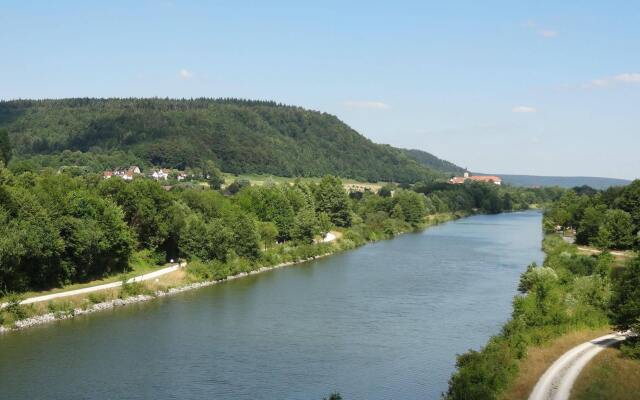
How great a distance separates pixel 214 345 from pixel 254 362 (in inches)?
123

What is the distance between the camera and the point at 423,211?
3551 inches

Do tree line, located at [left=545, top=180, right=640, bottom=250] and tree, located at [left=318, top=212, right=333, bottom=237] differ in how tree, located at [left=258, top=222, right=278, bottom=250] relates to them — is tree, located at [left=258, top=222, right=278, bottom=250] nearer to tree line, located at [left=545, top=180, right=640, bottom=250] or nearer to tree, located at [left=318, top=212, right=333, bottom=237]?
tree, located at [left=318, top=212, right=333, bottom=237]

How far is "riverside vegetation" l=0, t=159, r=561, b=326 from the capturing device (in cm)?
3372

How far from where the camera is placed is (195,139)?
127 m

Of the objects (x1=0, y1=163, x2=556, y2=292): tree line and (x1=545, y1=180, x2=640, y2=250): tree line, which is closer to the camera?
(x1=0, y1=163, x2=556, y2=292): tree line

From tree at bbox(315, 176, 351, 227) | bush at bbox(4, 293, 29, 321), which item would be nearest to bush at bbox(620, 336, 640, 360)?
bush at bbox(4, 293, 29, 321)

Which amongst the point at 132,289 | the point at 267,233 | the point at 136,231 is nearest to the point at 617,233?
the point at 267,233

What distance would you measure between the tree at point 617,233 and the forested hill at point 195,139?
7455 cm

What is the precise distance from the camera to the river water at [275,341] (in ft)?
76.5

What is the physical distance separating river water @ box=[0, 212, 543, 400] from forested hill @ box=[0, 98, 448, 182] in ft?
241

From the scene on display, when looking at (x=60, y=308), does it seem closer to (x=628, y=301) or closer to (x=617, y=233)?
(x=628, y=301)

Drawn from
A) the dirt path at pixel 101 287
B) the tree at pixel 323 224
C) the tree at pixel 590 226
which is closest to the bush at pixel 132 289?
the dirt path at pixel 101 287

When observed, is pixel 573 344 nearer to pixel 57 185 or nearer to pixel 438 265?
pixel 438 265

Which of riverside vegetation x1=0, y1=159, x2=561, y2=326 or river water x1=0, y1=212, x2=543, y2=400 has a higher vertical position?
riverside vegetation x1=0, y1=159, x2=561, y2=326
